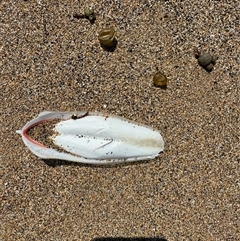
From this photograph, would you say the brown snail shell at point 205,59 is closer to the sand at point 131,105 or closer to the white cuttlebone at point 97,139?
the sand at point 131,105

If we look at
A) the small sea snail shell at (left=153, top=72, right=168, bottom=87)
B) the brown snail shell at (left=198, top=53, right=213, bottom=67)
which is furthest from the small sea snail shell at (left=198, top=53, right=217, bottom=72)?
the small sea snail shell at (left=153, top=72, right=168, bottom=87)

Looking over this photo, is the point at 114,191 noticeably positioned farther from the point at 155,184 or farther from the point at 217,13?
the point at 217,13

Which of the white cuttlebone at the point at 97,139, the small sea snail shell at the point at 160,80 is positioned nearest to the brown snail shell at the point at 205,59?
the small sea snail shell at the point at 160,80

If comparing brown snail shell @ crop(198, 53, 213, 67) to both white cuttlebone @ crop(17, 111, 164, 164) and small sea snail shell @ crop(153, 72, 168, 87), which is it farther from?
white cuttlebone @ crop(17, 111, 164, 164)

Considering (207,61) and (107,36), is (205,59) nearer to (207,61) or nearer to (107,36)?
(207,61)

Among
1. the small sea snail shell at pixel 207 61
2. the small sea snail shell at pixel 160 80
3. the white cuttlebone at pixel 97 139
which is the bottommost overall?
the white cuttlebone at pixel 97 139

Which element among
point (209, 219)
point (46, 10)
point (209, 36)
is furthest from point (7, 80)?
point (209, 219)

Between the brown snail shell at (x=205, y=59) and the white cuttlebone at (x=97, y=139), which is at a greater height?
the brown snail shell at (x=205, y=59)
